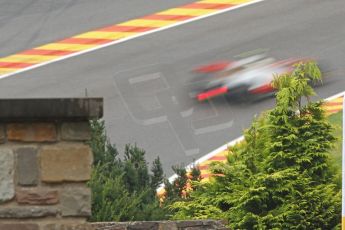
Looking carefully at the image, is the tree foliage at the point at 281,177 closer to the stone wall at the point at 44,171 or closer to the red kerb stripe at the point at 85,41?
the stone wall at the point at 44,171

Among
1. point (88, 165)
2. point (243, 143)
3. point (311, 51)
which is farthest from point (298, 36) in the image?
point (88, 165)

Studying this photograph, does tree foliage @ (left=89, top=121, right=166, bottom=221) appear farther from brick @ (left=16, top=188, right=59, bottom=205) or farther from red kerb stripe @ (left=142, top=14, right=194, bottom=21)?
red kerb stripe @ (left=142, top=14, right=194, bottom=21)

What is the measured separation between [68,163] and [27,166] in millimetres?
231

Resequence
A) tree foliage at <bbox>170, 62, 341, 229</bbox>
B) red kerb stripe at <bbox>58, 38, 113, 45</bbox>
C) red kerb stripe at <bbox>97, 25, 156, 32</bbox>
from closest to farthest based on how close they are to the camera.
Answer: tree foliage at <bbox>170, 62, 341, 229</bbox>, red kerb stripe at <bbox>58, 38, 113, 45</bbox>, red kerb stripe at <bbox>97, 25, 156, 32</bbox>

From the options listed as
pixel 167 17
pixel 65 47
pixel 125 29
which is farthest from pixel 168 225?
pixel 167 17

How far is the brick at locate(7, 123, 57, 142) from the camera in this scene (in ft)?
22.4

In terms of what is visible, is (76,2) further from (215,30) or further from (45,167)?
(45,167)

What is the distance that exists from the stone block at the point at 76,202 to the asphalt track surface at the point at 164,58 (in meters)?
21.3

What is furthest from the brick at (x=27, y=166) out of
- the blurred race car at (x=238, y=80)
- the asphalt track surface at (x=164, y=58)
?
the blurred race car at (x=238, y=80)

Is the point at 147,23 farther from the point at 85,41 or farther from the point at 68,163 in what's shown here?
the point at 68,163

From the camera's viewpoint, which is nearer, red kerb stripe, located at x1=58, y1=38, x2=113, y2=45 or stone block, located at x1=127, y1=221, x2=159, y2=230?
stone block, located at x1=127, y1=221, x2=159, y2=230

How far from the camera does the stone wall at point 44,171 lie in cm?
678

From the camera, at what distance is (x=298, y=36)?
3506 centimetres

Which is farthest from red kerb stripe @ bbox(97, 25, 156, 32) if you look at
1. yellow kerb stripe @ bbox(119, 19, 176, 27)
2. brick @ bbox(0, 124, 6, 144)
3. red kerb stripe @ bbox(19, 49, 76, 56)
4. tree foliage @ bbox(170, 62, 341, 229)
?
brick @ bbox(0, 124, 6, 144)
